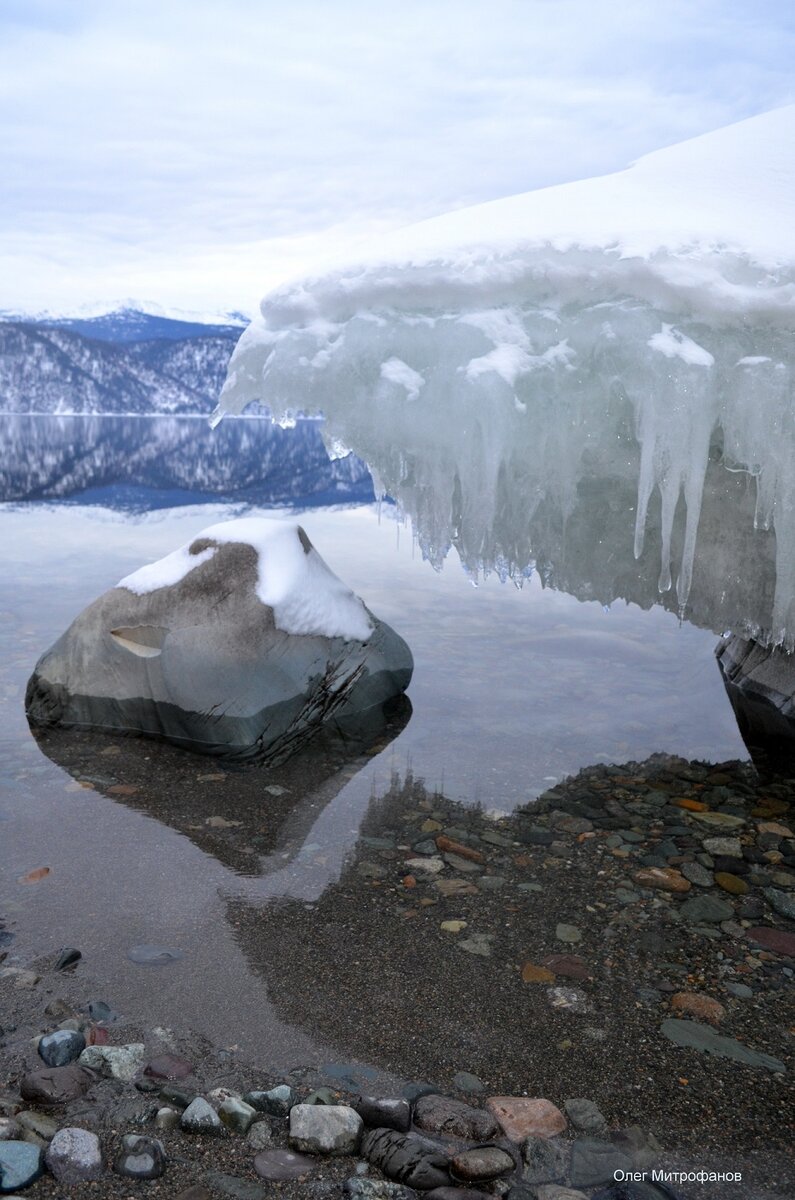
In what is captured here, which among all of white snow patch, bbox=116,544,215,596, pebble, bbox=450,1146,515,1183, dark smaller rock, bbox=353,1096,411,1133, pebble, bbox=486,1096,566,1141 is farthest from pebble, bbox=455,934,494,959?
white snow patch, bbox=116,544,215,596

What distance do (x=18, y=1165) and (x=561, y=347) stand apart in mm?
4258

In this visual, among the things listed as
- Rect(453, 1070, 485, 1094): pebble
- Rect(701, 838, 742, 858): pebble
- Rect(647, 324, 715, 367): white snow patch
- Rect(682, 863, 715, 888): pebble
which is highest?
Rect(647, 324, 715, 367): white snow patch

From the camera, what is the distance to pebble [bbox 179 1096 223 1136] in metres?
2.71

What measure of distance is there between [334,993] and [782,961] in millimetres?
1844

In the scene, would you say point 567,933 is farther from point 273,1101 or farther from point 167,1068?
point 167,1068

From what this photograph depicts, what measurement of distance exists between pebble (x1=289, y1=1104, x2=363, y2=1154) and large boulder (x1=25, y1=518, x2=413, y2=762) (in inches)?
122

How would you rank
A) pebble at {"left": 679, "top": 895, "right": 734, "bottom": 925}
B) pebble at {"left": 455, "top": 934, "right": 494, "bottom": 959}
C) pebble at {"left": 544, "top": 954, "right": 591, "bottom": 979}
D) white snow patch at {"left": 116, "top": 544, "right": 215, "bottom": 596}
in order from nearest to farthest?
pebble at {"left": 544, "top": 954, "right": 591, "bottom": 979} < pebble at {"left": 455, "top": 934, "right": 494, "bottom": 959} < pebble at {"left": 679, "top": 895, "right": 734, "bottom": 925} < white snow patch at {"left": 116, "top": 544, "right": 215, "bottom": 596}

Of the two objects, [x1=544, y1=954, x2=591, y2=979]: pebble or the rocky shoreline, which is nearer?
the rocky shoreline

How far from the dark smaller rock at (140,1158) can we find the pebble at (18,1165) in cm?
21

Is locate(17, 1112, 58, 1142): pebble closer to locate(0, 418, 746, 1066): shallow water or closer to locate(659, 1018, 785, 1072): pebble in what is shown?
locate(0, 418, 746, 1066): shallow water

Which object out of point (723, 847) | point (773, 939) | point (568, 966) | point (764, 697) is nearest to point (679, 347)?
point (723, 847)

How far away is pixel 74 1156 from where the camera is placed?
2.56 m

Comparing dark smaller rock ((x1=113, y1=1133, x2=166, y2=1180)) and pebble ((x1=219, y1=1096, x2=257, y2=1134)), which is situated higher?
dark smaller rock ((x1=113, y1=1133, x2=166, y2=1180))

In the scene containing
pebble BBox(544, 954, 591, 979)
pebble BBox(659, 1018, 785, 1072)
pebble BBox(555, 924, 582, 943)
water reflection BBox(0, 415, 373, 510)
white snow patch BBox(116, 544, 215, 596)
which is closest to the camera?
pebble BBox(659, 1018, 785, 1072)
